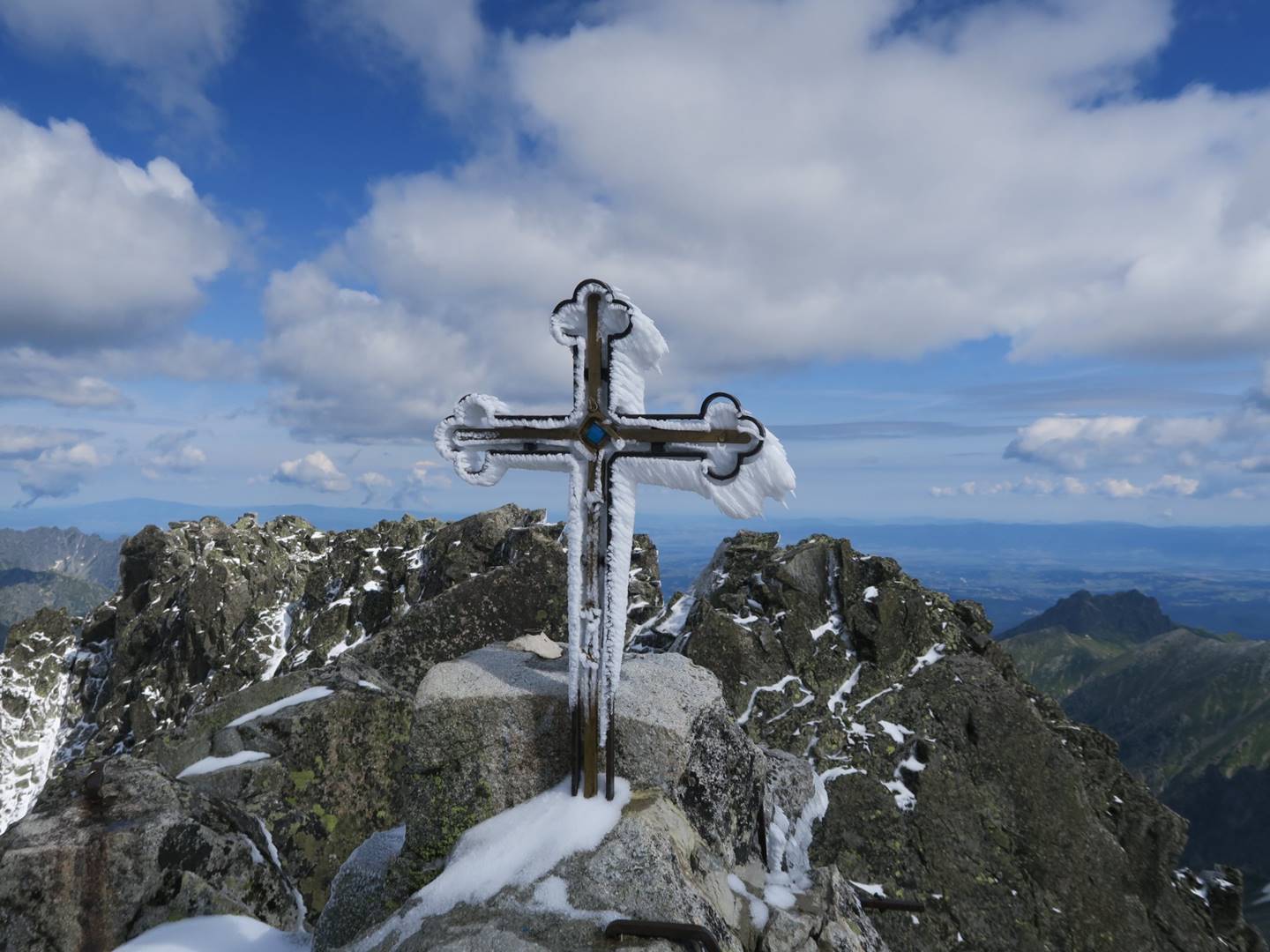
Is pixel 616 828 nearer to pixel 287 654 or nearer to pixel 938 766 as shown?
pixel 938 766

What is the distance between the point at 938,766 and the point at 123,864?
111 feet

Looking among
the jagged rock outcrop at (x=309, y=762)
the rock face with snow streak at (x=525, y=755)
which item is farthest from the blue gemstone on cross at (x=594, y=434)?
the jagged rock outcrop at (x=309, y=762)

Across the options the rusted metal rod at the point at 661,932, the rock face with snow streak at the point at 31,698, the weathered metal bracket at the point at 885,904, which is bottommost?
the rock face with snow streak at the point at 31,698

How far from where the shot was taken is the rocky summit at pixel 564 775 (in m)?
7.88

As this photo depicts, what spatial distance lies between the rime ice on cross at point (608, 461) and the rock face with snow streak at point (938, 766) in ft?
79.6

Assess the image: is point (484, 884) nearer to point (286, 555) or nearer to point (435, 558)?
point (435, 558)

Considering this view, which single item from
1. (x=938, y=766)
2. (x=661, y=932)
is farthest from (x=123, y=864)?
(x=938, y=766)

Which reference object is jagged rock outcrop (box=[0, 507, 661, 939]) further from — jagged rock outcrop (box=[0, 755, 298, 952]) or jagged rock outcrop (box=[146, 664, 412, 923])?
jagged rock outcrop (box=[0, 755, 298, 952])

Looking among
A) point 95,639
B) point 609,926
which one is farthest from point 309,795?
point 95,639

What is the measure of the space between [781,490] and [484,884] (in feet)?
17.5

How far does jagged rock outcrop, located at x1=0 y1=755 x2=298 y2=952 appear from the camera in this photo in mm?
8039

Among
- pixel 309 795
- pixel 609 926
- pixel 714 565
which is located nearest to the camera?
pixel 609 926

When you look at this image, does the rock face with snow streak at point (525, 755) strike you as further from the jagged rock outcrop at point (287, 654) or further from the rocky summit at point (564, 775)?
the jagged rock outcrop at point (287, 654)

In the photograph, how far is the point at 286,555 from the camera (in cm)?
8500
